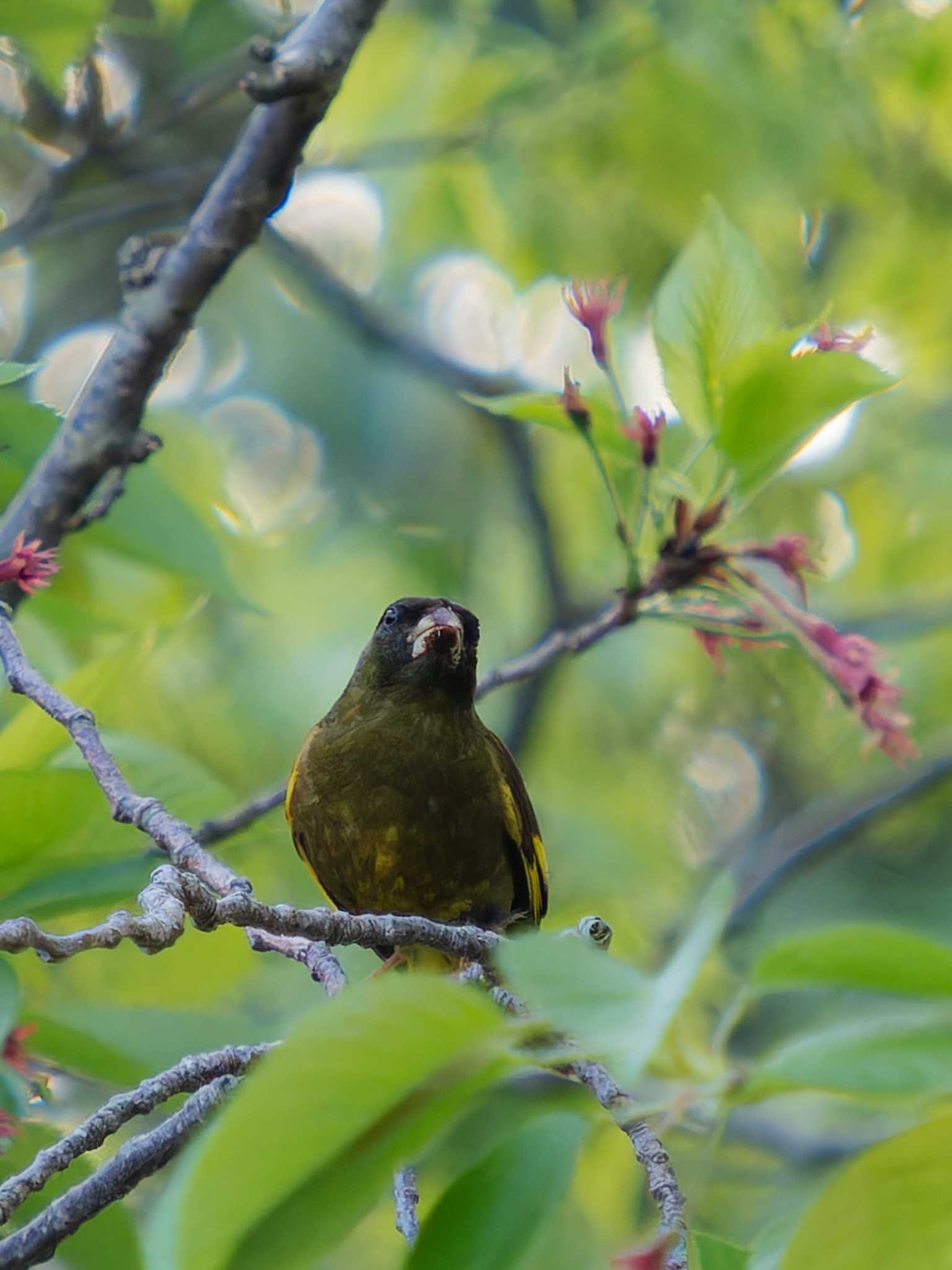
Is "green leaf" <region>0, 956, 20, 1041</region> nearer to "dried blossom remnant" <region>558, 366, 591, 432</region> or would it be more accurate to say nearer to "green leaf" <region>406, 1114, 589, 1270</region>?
"green leaf" <region>406, 1114, 589, 1270</region>

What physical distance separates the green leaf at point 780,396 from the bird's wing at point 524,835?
4.92ft

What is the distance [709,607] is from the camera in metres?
3.34

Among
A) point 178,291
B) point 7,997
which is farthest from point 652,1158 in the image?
point 178,291

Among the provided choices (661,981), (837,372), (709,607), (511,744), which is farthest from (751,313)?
(511,744)

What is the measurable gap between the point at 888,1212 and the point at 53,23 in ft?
9.76

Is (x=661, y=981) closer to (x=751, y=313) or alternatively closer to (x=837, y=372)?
(x=837, y=372)

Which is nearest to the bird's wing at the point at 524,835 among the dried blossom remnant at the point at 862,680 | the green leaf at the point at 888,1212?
the dried blossom remnant at the point at 862,680

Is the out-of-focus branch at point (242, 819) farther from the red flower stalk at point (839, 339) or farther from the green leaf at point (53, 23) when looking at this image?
the green leaf at point (53, 23)

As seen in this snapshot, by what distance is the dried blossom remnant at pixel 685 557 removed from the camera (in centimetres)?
318

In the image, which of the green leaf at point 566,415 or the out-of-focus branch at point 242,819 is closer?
the green leaf at point 566,415

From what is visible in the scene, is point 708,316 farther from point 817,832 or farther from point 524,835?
point 817,832

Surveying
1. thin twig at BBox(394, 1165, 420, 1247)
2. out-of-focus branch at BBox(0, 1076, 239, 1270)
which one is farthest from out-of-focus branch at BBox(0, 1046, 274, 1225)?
thin twig at BBox(394, 1165, 420, 1247)

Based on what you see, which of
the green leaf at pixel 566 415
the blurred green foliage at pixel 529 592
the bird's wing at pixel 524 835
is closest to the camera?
the blurred green foliage at pixel 529 592

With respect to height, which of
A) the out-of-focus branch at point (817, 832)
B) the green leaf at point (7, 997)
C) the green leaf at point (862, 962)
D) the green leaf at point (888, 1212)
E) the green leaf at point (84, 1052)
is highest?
the green leaf at point (862, 962)
